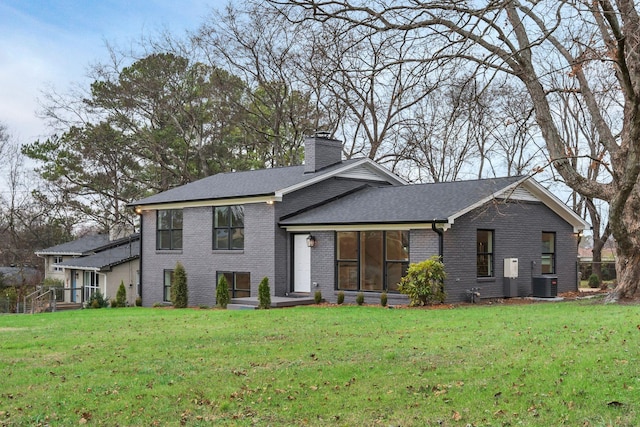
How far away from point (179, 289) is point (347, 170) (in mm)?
7776

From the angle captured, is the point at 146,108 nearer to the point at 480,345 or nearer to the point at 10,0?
the point at 10,0

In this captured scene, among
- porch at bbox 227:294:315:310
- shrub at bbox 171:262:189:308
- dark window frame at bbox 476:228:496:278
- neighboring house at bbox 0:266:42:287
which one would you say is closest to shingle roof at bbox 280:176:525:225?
dark window frame at bbox 476:228:496:278

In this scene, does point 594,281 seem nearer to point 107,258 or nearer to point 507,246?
point 507,246

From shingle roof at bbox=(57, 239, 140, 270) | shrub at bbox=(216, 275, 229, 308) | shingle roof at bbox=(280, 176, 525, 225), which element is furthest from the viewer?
shingle roof at bbox=(57, 239, 140, 270)

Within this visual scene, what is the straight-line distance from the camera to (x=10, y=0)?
1706 centimetres

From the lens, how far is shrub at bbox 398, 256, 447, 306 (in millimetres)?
18953

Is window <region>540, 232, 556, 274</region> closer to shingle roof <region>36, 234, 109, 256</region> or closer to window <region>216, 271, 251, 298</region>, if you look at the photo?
window <region>216, 271, 251, 298</region>

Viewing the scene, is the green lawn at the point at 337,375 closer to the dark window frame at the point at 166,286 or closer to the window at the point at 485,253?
the window at the point at 485,253

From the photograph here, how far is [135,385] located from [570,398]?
17.0 feet

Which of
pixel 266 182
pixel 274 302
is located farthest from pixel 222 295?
pixel 266 182

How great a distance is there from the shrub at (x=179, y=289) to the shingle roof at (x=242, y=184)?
2.89 metres

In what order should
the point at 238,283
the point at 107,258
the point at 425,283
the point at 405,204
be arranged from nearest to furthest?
1. the point at 425,283
2. the point at 405,204
3. the point at 238,283
4. the point at 107,258

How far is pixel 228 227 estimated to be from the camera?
82.9 feet

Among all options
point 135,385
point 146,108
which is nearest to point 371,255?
point 135,385
